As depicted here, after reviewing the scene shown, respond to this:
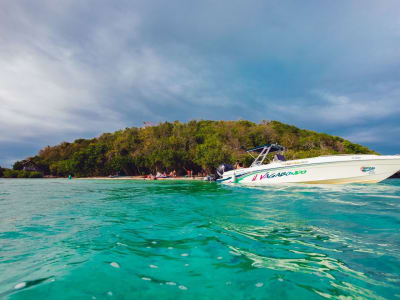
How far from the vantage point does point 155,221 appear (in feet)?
15.9

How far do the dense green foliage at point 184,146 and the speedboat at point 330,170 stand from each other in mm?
20612

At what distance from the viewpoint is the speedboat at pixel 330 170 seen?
10039mm

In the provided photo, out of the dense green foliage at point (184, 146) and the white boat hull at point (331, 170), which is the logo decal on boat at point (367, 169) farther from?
the dense green foliage at point (184, 146)

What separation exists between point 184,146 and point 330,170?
3640 cm

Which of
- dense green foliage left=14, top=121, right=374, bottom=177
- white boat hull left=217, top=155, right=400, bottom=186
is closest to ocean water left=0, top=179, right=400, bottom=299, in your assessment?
white boat hull left=217, top=155, right=400, bottom=186

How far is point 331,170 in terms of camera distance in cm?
1090

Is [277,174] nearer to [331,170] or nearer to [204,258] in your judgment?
[331,170]

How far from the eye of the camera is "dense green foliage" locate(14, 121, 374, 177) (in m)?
38.9

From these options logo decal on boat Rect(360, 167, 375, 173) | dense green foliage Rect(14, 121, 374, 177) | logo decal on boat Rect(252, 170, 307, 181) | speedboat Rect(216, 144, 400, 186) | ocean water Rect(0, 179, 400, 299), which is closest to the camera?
ocean water Rect(0, 179, 400, 299)

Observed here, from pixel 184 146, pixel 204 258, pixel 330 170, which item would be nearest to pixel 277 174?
pixel 330 170

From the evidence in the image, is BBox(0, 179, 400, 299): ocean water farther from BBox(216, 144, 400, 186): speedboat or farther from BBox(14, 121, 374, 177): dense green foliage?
BBox(14, 121, 374, 177): dense green foliage

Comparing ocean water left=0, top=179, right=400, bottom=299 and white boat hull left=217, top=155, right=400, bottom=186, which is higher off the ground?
white boat hull left=217, top=155, right=400, bottom=186

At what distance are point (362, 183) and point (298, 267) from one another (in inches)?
442

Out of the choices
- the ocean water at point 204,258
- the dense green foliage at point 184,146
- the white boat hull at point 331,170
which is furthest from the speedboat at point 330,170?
the dense green foliage at point 184,146
